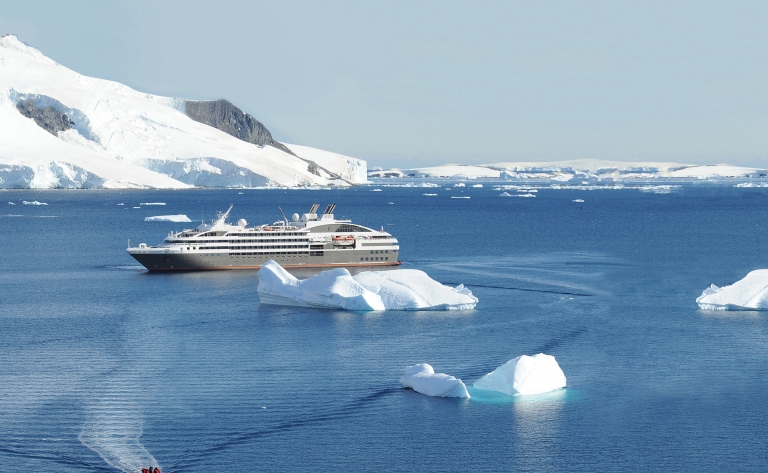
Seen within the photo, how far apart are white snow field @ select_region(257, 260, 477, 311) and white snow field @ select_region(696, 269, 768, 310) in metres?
9.02

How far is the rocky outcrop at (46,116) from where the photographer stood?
167m

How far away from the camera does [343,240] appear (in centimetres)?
5875

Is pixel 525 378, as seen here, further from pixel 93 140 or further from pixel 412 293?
pixel 93 140

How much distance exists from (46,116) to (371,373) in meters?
151

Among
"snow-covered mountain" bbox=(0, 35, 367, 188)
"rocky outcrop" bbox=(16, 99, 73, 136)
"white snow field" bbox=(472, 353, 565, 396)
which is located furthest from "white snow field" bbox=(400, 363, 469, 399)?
"rocky outcrop" bbox=(16, 99, 73, 136)

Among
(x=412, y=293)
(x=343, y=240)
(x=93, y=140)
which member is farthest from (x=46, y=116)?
(x=412, y=293)

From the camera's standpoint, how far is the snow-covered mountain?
153250mm

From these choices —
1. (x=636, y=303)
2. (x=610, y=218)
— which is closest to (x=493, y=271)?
(x=636, y=303)

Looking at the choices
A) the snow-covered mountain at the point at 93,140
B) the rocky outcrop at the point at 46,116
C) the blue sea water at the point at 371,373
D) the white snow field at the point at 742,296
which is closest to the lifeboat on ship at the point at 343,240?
the blue sea water at the point at 371,373

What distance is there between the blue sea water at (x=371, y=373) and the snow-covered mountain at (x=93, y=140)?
99.8 meters

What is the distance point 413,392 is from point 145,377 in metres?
7.45

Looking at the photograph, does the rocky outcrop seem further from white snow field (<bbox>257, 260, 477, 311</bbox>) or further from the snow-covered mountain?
white snow field (<bbox>257, 260, 477, 311</bbox>)

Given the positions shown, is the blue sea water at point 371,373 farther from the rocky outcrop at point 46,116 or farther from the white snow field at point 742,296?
the rocky outcrop at point 46,116

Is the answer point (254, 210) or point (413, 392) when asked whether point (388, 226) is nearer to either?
point (254, 210)
